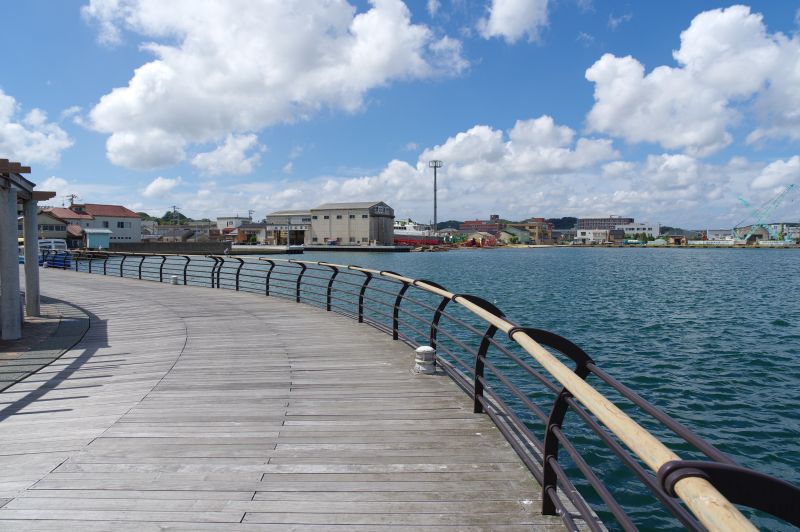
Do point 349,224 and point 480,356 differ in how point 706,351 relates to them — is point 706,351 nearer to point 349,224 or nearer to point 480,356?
point 480,356

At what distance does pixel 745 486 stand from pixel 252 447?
3.65 metres

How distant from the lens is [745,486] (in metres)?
1.60

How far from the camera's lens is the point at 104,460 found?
13.2 feet

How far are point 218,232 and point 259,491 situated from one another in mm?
147559

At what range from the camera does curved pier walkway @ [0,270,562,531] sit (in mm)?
3225

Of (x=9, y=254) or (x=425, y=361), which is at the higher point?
(x=9, y=254)

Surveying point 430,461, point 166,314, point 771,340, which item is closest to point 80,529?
point 430,461

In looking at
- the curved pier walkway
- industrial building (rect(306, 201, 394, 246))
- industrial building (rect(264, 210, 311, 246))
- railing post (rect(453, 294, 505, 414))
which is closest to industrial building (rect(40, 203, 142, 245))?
industrial building (rect(264, 210, 311, 246))

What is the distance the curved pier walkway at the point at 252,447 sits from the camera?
3225 millimetres

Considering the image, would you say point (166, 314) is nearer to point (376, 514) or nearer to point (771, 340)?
point (376, 514)

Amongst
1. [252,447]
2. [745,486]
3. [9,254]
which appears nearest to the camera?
[745,486]

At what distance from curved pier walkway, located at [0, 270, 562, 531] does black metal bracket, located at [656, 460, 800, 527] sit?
1.71 m

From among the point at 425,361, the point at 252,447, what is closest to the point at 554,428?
the point at 252,447

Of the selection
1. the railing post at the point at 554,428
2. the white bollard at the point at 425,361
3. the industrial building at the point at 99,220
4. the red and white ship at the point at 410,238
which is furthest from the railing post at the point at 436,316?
the red and white ship at the point at 410,238
